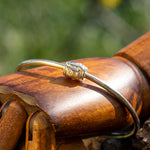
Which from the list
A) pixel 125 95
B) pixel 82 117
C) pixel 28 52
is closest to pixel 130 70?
pixel 125 95

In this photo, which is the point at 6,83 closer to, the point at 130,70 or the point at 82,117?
the point at 82,117

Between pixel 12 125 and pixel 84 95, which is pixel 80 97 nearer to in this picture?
pixel 84 95

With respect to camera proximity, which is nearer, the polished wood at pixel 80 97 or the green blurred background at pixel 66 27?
the polished wood at pixel 80 97

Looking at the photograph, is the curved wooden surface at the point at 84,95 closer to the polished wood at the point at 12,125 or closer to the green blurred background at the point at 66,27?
the polished wood at the point at 12,125

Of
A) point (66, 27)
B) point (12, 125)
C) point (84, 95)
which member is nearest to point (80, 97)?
point (84, 95)

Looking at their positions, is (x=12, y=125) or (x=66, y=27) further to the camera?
(x=66, y=27)

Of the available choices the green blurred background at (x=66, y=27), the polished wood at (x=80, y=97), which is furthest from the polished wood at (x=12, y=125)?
the green blurred background at (x=66, y=27)

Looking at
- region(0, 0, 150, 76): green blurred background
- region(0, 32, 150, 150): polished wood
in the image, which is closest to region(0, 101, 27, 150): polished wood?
region(0, 32, 150, 150): polished wood

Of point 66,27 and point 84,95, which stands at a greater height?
point 84,95
